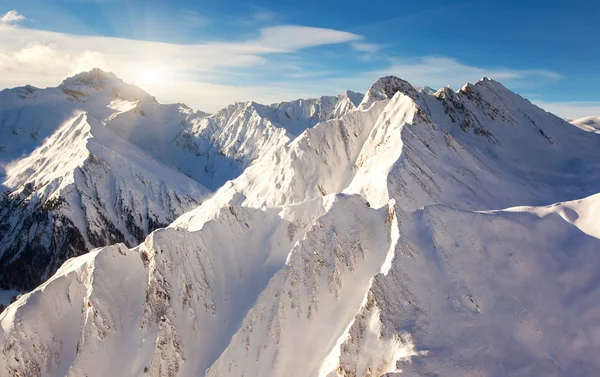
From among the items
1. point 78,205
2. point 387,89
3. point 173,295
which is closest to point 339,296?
point 173,295

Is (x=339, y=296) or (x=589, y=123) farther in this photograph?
(x=589, y=123)

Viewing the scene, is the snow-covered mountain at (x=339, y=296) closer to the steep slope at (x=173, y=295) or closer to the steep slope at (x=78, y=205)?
the steep slope at (x=173, y=295)

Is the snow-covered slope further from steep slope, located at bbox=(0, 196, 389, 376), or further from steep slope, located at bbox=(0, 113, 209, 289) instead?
steep slope, located at bbox=(0, 113, 209, 289)

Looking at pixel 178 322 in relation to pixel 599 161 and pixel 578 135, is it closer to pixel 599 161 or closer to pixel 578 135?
pixel 599 161

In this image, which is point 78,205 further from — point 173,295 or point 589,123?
point 589,123

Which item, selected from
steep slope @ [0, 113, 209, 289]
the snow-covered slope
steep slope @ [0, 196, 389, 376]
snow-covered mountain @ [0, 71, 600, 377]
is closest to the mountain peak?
snow-covered mountain @ [0, 71, 600, 377]

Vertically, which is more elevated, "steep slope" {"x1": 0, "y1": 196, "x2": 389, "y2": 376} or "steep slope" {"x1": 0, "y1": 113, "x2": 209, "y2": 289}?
"steep slope" {"x1": 0, "y1": 196, "x2": 389, "y2": 376}

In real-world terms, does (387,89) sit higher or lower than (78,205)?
higher

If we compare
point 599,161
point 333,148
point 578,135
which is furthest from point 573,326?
point 578,135

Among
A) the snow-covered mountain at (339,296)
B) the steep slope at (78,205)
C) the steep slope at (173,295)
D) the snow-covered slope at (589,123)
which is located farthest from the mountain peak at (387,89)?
the steep slope at (78,205)
